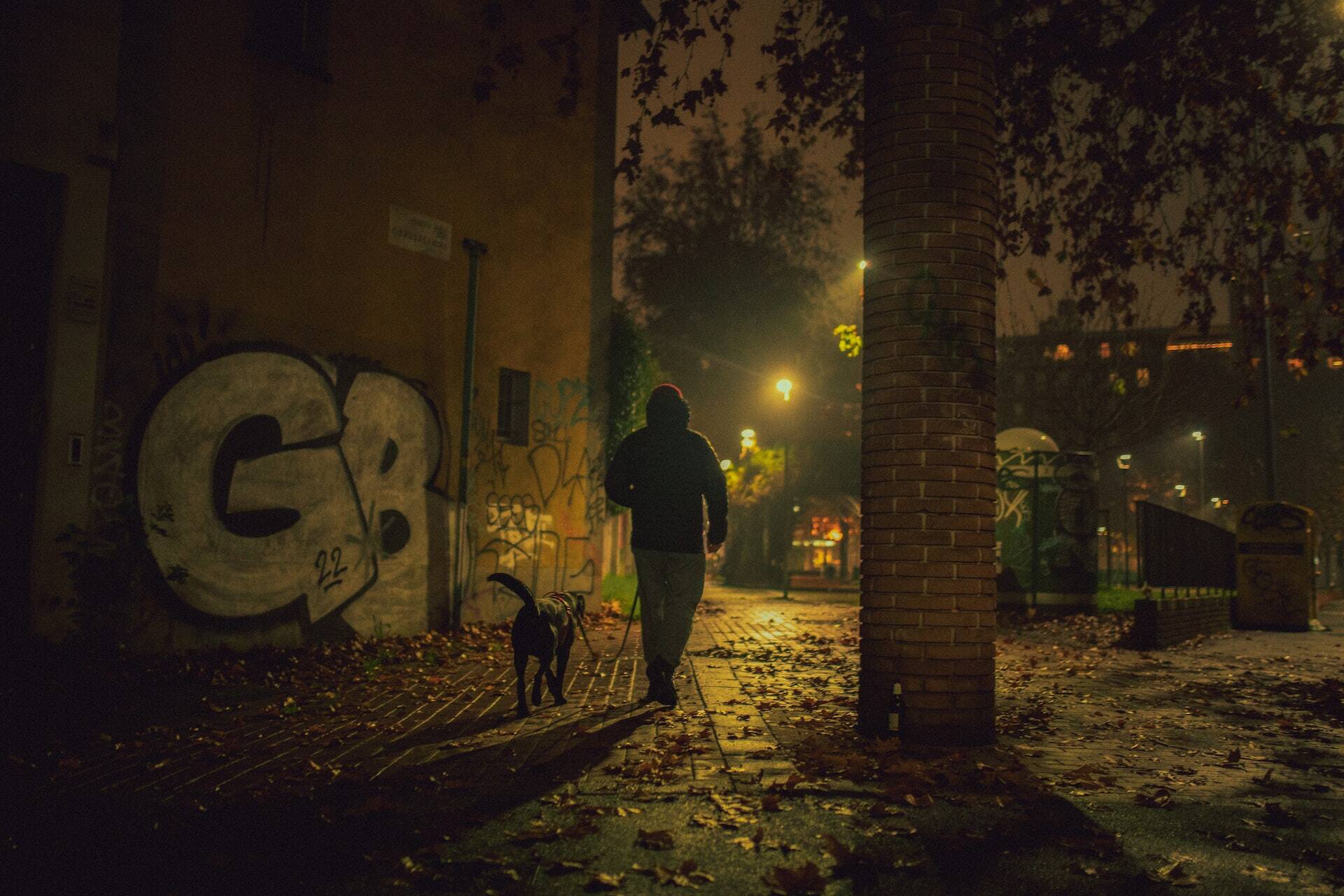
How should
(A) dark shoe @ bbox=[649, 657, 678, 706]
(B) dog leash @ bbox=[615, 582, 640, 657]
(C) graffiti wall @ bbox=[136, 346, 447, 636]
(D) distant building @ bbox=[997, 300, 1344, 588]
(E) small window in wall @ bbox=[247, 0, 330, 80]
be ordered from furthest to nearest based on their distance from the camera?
(D) distant building @ bbox=[997, 300, 1344, 588], (E) small window in wall @ bbox=[247, 0, 330, 80], (C) graffiti wall @ bbox=[136, 346, 447, 636], (B) dog leash @ bbox=[615, 582, 640, 657], (A) dark shoe @ bbox=[649, 657, 678, 706]

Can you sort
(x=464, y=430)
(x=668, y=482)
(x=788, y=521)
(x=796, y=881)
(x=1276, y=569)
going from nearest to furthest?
(x=796, y=881) < (x=668, y=482) < (x=464, y=430) < (x=1276, y=569) < (x=788, y=521)

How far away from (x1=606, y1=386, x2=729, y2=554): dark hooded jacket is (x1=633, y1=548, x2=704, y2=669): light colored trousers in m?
0.07

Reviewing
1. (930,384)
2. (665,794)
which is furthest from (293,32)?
(665,794)

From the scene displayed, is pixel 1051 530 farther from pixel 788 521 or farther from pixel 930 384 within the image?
pixel 930 384

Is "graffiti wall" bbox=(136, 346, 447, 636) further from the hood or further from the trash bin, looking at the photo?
the trash bin

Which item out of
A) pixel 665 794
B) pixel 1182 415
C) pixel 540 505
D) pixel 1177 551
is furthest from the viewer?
pixel 1182 415

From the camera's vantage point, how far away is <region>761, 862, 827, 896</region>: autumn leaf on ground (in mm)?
2914

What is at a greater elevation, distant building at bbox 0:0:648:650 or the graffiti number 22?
distant building at bbox 0:0:648:650

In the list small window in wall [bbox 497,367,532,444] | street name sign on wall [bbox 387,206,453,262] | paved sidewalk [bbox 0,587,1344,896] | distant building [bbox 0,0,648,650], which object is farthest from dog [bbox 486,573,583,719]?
small window in wall [bbox 497,367,532,444]

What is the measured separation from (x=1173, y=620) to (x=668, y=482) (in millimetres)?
7164

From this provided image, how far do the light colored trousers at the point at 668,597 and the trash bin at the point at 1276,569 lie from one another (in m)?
10.8

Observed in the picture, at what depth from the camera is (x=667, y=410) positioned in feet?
21.2

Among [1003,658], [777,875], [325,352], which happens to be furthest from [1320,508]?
[777,875]

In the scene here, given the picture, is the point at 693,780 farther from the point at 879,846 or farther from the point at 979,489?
the point at 979,489
